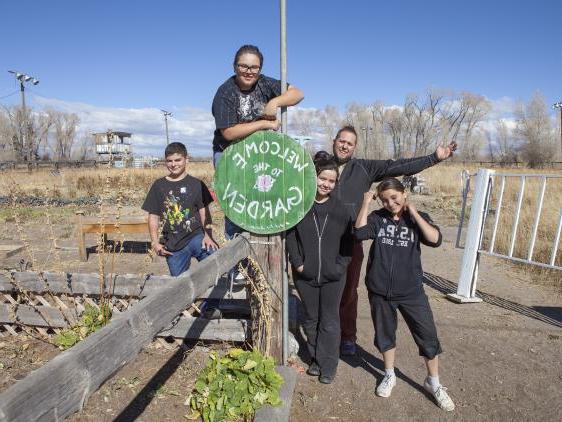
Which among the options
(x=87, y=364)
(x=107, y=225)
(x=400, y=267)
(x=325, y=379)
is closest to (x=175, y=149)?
(x=400, y=267)

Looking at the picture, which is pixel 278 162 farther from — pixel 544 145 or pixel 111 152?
pixel 544 145

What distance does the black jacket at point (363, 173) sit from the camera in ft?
10.3

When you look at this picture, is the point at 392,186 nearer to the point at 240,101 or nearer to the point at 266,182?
the point at 266,182

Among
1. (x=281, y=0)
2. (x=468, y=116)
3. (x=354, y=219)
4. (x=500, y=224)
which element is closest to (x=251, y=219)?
(x=354, y=219)

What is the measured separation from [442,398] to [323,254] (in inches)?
51.1

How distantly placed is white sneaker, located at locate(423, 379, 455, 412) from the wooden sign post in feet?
5.15

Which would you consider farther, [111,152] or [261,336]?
[261,336]

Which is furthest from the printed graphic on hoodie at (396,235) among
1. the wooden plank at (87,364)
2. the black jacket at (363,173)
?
the wooden plank at (87,364)

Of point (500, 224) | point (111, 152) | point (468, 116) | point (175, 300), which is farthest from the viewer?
point (468, 116)

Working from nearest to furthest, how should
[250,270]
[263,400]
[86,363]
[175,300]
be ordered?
[86,363]
[175,300]
[263,400]
[250,270]

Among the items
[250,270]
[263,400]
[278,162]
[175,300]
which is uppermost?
[278,162]

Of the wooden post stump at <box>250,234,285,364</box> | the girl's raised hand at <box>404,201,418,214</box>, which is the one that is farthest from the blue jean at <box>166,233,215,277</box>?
the girl's raised hand at <box>404,201,418,214</box>

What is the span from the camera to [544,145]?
5247cm

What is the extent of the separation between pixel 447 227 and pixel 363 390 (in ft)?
29.8
